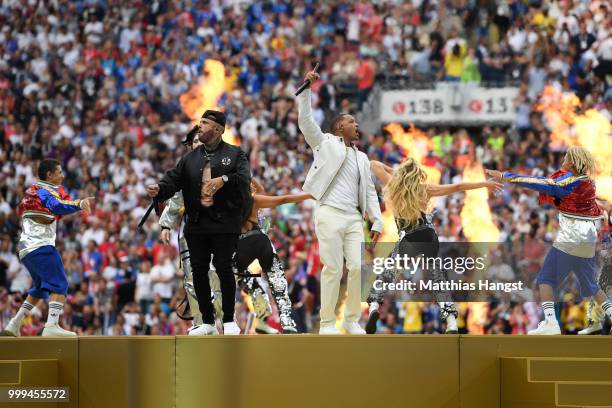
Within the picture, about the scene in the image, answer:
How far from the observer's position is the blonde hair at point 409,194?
429 inches

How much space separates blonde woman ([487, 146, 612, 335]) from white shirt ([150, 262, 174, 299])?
788 cm

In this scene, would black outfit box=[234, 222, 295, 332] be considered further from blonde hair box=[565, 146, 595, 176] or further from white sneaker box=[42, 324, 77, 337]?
blonde hair box=[565, 146, 595, 176]

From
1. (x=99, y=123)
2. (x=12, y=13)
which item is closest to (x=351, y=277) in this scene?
(x=99, y=123)

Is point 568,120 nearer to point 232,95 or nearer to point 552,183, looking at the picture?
point 232,95

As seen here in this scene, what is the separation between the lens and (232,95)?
20.9 meters

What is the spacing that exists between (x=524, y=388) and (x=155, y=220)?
10822 millimetres

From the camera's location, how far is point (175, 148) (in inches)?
791

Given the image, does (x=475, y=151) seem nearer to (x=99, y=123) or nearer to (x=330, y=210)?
(x=99, y=123)

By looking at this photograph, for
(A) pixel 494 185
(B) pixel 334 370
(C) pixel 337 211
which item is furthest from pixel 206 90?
(B) pixel 334 370

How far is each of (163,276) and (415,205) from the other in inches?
281

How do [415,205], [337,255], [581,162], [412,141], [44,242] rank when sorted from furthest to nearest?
[412,141] < [415,205] < [44,242] < [581,162] < [337,255]

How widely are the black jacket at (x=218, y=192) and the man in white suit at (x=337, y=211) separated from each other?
65 centimetres

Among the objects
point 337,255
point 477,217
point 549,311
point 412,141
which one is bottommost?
point 549,311

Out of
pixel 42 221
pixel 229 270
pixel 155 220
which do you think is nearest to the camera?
pixel 229 270
